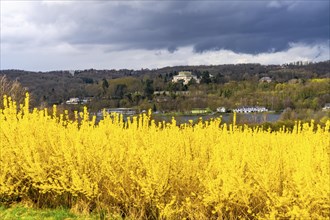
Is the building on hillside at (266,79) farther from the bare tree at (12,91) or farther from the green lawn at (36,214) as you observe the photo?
the green lawn at (36,214)

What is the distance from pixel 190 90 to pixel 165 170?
365 feet

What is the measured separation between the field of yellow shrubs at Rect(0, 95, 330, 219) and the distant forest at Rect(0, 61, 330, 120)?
71183mm

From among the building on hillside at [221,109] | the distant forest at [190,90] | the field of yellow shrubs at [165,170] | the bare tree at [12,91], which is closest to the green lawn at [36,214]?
the field of yellow shrubs at [165,170]

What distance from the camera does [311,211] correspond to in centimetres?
462

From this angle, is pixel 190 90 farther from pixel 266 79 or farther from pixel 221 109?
pixel 266 79

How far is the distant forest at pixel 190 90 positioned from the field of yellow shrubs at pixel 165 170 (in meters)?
71.2

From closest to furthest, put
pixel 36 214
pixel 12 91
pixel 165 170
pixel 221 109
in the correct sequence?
pixel 165 170 → pixel 36 214 → pixel 12 91 → pixel 221 109

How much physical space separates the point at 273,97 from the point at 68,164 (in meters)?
103

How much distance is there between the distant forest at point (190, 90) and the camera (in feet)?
309

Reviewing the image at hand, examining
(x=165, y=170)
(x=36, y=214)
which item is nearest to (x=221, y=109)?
(x=36, y=214)

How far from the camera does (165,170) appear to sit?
222 inches

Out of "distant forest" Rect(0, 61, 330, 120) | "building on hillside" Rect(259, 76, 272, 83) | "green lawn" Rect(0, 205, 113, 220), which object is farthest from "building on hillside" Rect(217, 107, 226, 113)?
"green lawn" Rect(0, 205, 113, 220)

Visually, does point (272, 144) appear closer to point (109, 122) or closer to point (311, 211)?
point (311, 211)

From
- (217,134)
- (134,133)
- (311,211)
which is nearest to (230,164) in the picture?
(311,211)
